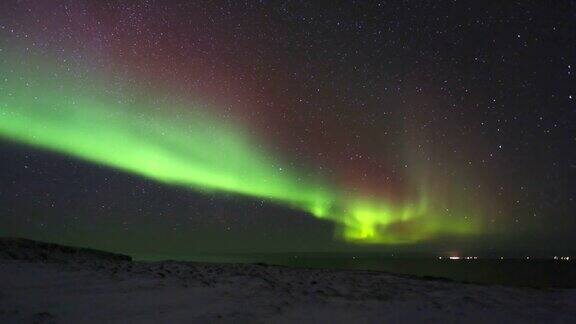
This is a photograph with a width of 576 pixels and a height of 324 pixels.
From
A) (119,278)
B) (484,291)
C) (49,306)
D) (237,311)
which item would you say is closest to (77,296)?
(49,306)

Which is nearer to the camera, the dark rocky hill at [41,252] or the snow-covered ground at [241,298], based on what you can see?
the snow-covered ground at [241,298]

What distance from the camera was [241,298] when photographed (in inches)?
423

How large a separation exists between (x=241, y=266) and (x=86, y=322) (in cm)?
1056

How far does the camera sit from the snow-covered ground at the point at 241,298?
8992 mm

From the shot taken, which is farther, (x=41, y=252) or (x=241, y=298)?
(x=41, y=252)

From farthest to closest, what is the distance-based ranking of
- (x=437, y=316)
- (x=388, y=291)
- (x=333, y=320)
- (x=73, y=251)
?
(x=73, y=251) → (x=388, y=291) → (x=437, y=316) → (x=333, y=320)

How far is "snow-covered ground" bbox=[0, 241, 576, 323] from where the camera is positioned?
8992 mm

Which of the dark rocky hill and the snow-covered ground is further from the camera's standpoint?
the dark rocky hill

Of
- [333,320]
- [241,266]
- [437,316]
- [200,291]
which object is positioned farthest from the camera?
[241,266]

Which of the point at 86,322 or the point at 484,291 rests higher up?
the point at 484,291

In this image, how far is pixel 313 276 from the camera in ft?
51.3

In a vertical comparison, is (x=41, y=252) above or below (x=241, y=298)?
above

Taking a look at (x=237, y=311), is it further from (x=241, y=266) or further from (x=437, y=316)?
(x=241, y=266)

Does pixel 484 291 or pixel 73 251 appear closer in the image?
pixel 484 291
